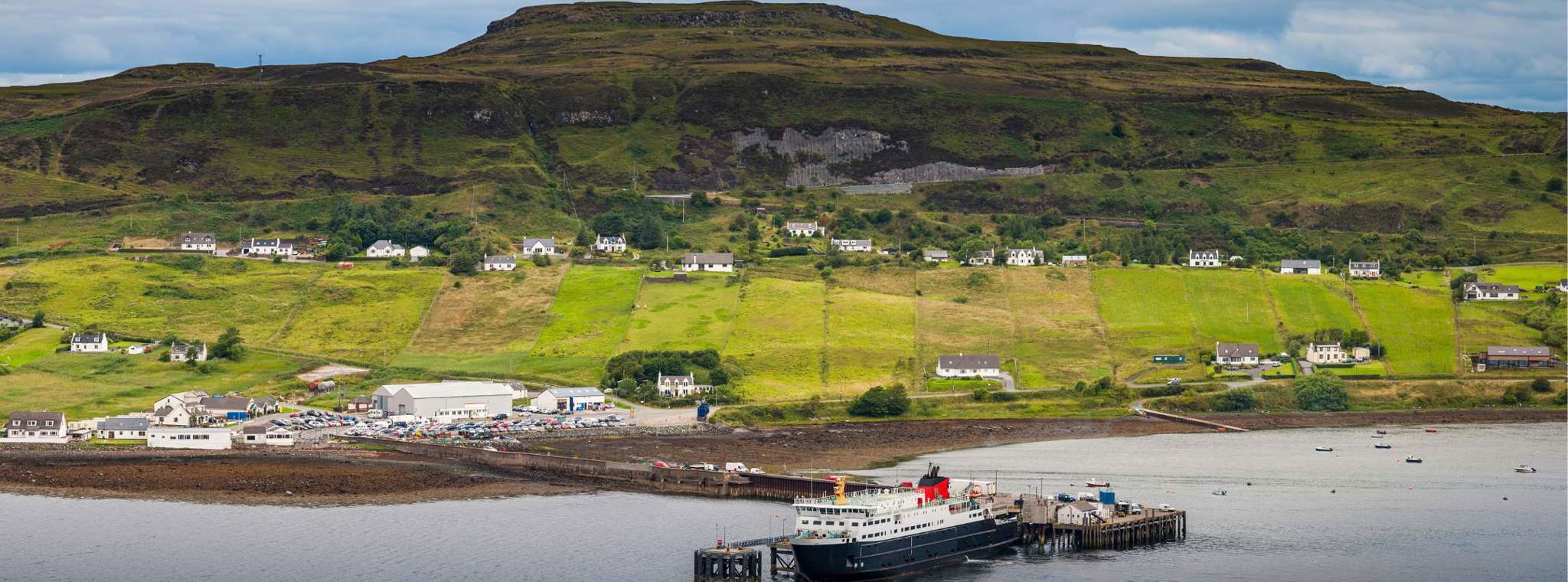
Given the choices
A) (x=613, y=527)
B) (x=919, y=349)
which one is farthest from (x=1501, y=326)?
(x=613, y=527)

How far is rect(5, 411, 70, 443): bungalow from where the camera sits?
13062 centimetres

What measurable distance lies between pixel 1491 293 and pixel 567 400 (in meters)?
95.7

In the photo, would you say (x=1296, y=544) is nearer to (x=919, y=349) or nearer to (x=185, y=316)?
(x=919, y=349)

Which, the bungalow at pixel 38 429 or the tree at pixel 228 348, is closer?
the bungalow at pixel 38 429

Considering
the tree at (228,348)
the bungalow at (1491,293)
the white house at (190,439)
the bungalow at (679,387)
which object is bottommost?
the white house at (190,439)

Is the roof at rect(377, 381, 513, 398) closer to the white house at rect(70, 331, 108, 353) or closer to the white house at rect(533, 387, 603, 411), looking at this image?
the white house at rect(533, 387, 603, 411)

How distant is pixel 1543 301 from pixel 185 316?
436ft

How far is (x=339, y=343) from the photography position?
171 m

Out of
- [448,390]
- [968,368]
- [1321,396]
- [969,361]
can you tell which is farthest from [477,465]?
[1321,396]

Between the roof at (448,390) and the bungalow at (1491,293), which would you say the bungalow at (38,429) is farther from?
the bungalow at (1491,293)

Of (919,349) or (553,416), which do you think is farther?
(919,349)

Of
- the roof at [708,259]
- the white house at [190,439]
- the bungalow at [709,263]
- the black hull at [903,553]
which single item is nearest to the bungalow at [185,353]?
the white house at [190,439]

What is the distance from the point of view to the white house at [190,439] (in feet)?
429

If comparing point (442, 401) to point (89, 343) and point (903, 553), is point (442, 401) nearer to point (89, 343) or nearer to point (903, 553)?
point (89, 343)
